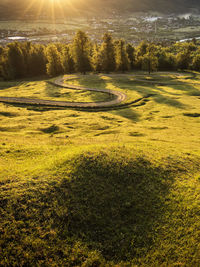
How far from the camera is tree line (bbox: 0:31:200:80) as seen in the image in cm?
11594

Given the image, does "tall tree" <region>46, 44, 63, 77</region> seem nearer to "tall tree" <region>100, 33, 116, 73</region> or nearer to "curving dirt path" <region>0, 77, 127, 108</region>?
"tall tree" <region>100, 33, 116, 73</region>

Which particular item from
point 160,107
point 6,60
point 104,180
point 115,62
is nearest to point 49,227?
point 104,180

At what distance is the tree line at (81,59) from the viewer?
11594 cm

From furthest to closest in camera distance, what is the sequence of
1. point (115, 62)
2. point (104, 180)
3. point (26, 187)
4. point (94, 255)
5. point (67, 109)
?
point (115, 62), point (67, 109), point (104, 180), point (26, 187), point (94, 255)

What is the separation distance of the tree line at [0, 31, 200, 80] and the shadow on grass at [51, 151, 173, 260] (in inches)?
4180

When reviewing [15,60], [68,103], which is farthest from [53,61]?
[68,103]

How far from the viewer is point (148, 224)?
679 inches

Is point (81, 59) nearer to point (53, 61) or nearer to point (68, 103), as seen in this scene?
point (53, 61)

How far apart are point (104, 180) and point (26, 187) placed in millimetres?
8790

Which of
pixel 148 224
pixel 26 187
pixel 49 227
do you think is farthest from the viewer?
pixel 26 187

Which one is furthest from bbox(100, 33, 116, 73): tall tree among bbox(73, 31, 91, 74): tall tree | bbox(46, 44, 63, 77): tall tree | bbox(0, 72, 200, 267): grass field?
bbox(0, 72, 200, 267): grass field

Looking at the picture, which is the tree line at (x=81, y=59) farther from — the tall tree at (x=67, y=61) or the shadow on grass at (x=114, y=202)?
the shadow on grass at (x=114, y=202)

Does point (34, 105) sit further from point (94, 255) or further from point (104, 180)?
point (94, 255)

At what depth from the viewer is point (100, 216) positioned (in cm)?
1764
